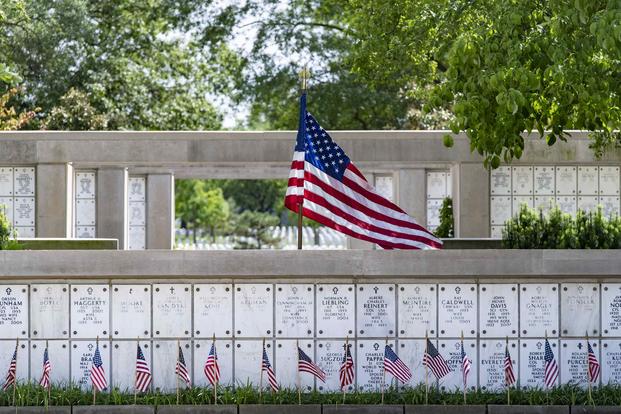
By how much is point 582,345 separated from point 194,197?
59.0 meters

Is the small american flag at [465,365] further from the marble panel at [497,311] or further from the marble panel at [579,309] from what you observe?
the marble panel at [579,309]

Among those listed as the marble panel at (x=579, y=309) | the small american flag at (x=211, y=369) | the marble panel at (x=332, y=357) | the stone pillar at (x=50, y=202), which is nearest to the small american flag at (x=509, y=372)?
the marble panel at (x=579, y=309)

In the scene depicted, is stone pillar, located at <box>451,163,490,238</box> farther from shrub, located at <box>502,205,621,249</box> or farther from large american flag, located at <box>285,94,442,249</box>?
→ large american flag, located at <box>285,94,442,249</box>

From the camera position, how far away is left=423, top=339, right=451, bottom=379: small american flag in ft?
48.4

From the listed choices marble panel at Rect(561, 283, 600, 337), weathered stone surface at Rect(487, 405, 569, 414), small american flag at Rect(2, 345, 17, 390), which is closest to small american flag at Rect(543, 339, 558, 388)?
weathered stone surface at Rect(487, 405, 569, 414)

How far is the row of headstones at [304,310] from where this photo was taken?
1530cm

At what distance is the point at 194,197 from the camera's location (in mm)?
73375

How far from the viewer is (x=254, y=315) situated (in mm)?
15344

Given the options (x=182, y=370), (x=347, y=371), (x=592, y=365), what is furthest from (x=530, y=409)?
(x=182, y=370)

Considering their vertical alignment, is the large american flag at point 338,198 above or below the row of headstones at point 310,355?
above

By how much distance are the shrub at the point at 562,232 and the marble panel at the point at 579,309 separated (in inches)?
40.4

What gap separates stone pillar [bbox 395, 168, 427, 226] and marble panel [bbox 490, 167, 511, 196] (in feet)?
5.64

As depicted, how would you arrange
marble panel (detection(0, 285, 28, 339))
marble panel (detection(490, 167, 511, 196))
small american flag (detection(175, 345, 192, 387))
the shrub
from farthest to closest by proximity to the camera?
marble panel (detection(490, 167, 511, 196)) < the shrub < marble panel (detection(0, 285, 28, 339)) < small american flag (detection(175, 345, 192, 387))

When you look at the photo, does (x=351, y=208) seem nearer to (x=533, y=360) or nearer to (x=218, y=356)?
(x=218, y=356)
